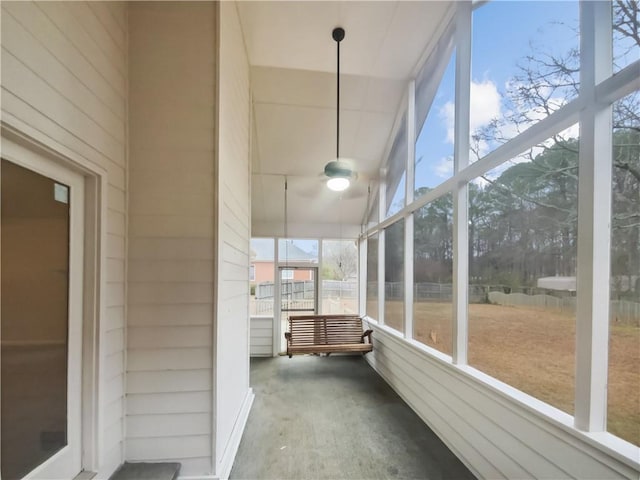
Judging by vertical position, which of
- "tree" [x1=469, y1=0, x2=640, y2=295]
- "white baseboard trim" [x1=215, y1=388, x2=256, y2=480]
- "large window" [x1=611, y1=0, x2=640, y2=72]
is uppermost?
"large window" [x1=611, y1=0, x2=640, y2=72]

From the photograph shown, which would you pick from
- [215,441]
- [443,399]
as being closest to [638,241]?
[443,399]

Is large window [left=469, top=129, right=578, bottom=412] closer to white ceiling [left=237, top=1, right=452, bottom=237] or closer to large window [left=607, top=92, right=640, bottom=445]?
large window [left=607, top=92, right=640, bottom=445]

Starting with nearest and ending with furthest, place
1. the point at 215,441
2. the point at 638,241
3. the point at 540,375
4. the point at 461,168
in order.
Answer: the point at 638,241 → the point at 540,375 → the point at 215,441 → the point at 461,168

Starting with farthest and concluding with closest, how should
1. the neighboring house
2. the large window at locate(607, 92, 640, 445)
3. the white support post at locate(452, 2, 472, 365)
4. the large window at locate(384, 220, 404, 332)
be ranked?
the neighboring house, the large window at locate(384, 220, 404, 332), the white support post at locate(452, 2, 472, 365), the large window at locate(607, 92, 640, 445)

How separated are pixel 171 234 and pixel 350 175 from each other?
198 centimetres

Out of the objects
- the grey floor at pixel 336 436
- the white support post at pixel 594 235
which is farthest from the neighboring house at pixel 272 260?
the white support post at pixel 594 235

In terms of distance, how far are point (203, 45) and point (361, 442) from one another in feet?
11.1

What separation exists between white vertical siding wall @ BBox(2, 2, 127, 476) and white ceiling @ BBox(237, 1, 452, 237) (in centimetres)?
142

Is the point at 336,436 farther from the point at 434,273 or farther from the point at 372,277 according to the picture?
the point at 372,277

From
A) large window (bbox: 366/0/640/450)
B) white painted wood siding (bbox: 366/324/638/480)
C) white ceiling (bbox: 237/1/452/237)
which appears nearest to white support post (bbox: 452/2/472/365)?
large window (bbox: 366/0/640/450)

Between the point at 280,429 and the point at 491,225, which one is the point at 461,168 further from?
the point at 280,429

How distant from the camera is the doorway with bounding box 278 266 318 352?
527cm

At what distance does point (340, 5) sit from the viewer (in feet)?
8.05

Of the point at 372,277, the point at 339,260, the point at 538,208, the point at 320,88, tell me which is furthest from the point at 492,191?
the point at 339,260
